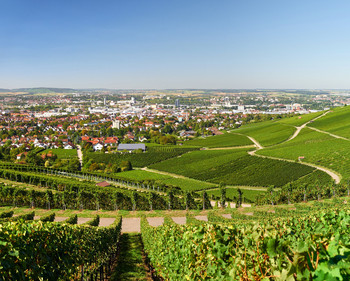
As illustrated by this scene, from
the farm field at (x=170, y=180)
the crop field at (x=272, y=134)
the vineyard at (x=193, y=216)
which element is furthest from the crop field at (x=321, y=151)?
the farm field at (x=170, y=180)

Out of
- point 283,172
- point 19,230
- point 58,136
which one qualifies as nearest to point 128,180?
point 283,172

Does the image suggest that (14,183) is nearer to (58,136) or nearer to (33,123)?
(58,136)

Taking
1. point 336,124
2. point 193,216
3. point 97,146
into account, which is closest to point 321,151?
point 336,124

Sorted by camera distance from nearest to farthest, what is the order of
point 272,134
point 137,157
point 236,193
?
point 236,193, point 137,157, point 272,134

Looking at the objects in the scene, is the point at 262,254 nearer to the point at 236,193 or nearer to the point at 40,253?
the point at 40,253

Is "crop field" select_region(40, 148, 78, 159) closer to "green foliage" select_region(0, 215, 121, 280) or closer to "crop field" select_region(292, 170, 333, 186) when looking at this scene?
"crop field" select_region(292, 170, 333, 186)

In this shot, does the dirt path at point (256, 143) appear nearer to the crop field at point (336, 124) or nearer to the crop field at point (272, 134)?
the crop field at point (272, 134)
